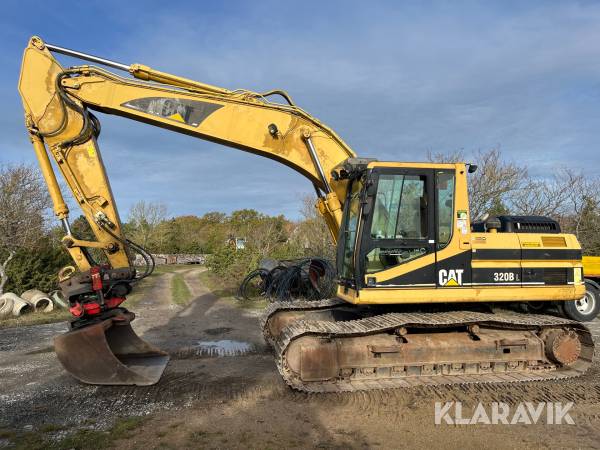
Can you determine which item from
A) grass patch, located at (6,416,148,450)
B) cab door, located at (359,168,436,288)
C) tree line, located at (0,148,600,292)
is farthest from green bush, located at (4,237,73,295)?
cab door, located at (359,168,436,288)

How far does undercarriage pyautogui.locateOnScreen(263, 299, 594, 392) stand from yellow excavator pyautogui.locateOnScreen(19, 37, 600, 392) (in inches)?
0.8

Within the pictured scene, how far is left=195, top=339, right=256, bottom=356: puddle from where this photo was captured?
8.21m

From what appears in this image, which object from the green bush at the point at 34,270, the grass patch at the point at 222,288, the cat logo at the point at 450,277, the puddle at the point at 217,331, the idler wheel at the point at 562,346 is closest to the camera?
the cat logo at the point at 450,277

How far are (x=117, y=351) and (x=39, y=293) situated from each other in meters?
9.03

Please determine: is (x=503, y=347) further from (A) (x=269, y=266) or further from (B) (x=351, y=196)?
(A) (x=269, y=266)

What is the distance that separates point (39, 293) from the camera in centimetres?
1412

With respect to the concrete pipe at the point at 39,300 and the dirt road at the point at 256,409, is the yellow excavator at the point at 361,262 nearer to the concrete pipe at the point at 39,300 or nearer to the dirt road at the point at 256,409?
the dirt road at the point at 256,409

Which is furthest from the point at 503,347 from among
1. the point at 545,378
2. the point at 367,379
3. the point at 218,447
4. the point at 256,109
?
the point at 256,109

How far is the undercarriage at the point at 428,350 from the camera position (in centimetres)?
579

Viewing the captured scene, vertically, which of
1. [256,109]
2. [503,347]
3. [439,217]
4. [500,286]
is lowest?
[503,347]

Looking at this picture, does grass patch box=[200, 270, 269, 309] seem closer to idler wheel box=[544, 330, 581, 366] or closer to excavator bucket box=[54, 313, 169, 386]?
excavator bucket box=[54, 313, 169, 386]

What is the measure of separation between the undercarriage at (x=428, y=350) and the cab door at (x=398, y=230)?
60 cm

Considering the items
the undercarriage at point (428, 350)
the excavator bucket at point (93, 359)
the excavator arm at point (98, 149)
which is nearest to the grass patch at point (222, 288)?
the excavator arm at point (98, 149)

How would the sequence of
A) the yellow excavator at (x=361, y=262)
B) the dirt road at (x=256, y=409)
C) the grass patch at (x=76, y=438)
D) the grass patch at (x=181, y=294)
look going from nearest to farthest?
the grass patch at (x=76, y=438), the dirt road at (x=256, y=409), the yellow excavator at (x=361, y=262), the grass patch at (x=181, y=294)
